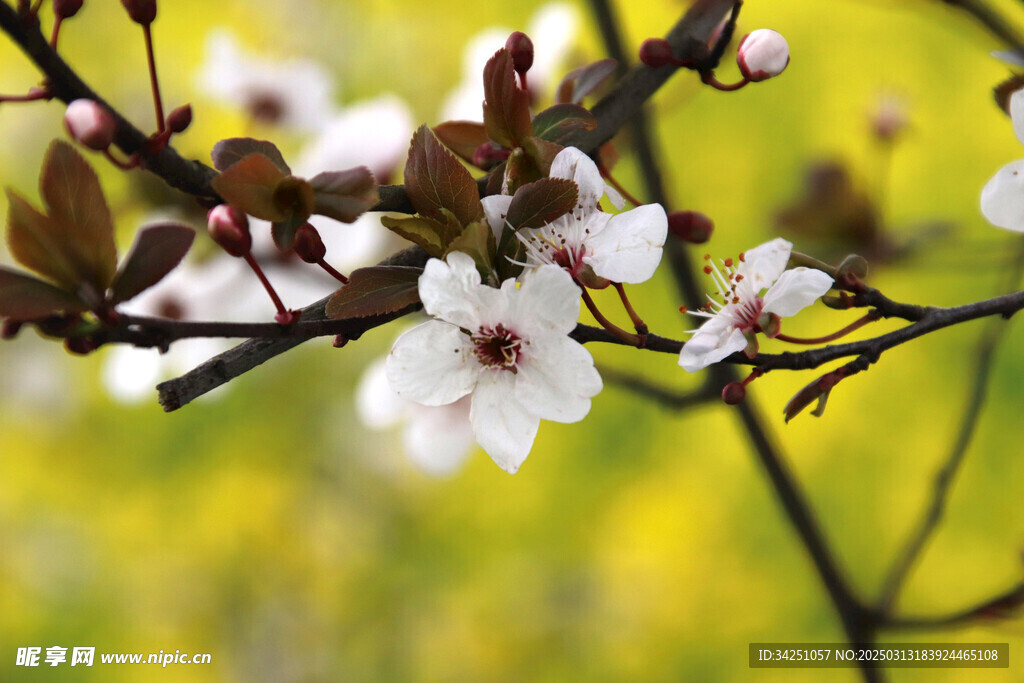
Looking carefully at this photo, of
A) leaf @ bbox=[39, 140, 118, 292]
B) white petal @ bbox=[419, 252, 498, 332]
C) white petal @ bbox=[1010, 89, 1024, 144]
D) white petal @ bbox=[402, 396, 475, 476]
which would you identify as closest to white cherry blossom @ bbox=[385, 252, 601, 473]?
white petal @ bbox=[419, 252, 498, 332]

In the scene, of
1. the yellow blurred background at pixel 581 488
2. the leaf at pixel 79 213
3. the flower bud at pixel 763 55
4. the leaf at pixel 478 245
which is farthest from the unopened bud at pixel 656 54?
the yellow blurred background at pixel 581 488

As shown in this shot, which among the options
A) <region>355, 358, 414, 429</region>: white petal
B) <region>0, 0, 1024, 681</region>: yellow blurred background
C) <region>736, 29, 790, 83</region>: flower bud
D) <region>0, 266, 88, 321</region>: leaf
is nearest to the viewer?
<region>0, 266, 88, 321</region>: leaf

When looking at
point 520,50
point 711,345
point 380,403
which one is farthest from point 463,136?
point 380,403

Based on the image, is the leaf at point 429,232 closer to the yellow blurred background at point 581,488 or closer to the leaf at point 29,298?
the leaf at point 29,298

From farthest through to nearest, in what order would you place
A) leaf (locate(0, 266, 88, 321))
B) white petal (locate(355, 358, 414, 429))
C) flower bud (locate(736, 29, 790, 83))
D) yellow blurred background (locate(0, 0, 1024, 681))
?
yellow blurred background (locate(0, 0, 1024, 681)) < white petal (locate(355, 358, 414, 429)) < flower bud (locate(736, 29, 790, 83)) < leaf (locate(0, 266, 88, 321))

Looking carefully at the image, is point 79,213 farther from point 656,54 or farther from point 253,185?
point 656,54

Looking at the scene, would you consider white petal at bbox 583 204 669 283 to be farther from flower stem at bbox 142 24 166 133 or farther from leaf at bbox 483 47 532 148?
flower stem at bbox 142 24 166 133

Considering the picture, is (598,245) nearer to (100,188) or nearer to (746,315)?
(746,315)
